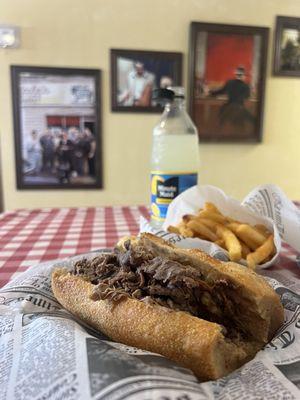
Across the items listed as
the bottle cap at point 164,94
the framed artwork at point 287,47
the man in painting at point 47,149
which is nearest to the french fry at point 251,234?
the bottle cap at point 164,94

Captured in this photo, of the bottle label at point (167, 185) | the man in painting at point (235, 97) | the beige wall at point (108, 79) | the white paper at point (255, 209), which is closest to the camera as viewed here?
the white paper at point (255, 209)

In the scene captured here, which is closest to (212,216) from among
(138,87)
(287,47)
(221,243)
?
(221,243)

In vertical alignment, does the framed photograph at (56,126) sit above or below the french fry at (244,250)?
above

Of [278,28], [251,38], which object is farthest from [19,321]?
[278,28]

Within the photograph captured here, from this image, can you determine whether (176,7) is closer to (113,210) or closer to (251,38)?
(251,38)

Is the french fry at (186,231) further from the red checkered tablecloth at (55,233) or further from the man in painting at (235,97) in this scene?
the man in painting at (235,97)

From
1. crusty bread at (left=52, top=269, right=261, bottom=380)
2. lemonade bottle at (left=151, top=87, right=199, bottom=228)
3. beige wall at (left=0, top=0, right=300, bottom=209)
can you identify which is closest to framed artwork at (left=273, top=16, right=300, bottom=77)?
beige wall at (left=0, top=0, right=300, bottom=209)

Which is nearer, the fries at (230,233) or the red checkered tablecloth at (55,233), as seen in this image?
the fries at (230,233)

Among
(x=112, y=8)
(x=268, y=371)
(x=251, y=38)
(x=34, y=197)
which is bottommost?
(x=34, y=197)
